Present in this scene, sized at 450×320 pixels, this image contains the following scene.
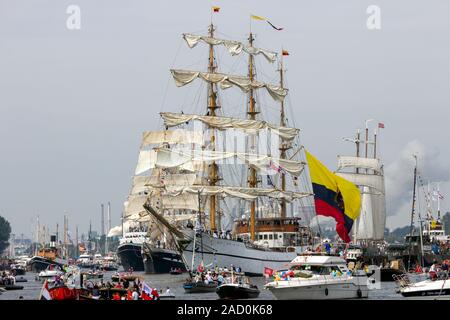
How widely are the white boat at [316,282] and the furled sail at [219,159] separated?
Answer: 7775 cm

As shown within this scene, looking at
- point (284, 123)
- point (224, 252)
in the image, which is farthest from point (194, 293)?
point (284, 123)

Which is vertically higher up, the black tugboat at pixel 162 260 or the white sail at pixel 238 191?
the white sail at pixel 238 191

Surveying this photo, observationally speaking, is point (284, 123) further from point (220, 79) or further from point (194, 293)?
point (194, 293)

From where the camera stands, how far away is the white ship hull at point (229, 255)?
131350mm

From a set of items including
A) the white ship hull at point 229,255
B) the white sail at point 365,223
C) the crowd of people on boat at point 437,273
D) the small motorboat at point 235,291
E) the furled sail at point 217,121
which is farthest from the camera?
the white sail at point 365,223

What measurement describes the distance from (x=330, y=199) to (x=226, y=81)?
75.0m

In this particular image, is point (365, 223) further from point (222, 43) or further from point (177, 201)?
point (222, 43)

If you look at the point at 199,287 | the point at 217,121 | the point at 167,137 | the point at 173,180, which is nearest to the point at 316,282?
the point at 199,287

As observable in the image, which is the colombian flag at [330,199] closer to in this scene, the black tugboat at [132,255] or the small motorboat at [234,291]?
the small motorboat at [234,291]

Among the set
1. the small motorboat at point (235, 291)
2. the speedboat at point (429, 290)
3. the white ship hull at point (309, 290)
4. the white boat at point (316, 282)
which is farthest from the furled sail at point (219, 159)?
the white ship hull at point (309, 290)

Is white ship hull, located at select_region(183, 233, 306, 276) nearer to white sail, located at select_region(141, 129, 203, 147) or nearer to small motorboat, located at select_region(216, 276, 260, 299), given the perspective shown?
white sail, located at select_region(141, 129, 203, 147)

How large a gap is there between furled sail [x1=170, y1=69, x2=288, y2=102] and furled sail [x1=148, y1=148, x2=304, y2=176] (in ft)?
34.3

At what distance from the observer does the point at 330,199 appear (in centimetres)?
7644
